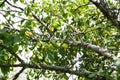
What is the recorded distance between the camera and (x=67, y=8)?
6.91m

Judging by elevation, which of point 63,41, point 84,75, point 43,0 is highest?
point 43,0

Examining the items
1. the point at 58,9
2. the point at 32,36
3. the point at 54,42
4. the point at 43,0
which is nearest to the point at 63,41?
the point at 54,42

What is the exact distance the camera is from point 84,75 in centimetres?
380

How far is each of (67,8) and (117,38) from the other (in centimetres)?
173

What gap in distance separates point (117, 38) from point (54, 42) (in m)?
1.44

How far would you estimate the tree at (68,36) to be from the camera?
4.44 meters

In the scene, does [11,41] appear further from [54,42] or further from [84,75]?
[54,42]

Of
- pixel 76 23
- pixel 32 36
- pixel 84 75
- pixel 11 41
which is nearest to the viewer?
pixel 11 41

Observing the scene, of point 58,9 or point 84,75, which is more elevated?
point 58,9

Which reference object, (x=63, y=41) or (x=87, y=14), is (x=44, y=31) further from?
(x=87, y=14)

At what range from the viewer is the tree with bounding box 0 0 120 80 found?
14.6ft

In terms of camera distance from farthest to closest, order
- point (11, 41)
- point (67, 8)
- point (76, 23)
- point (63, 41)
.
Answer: point (67, 8)
point (76, 23)
point (63, 41)
point (11, 41)

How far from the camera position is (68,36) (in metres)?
4.98

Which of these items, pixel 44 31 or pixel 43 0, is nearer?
pixel 44 31
